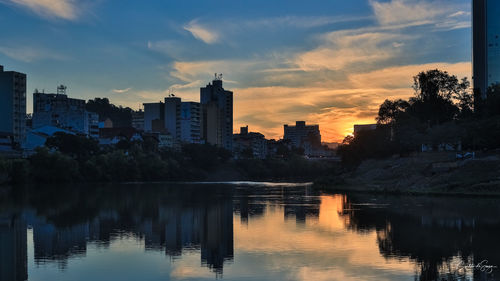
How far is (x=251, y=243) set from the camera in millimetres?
32969

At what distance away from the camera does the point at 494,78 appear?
133750 mm

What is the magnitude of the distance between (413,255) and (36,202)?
47.9 metres

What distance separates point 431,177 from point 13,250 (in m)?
59.0

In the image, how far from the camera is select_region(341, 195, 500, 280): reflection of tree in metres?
26.5

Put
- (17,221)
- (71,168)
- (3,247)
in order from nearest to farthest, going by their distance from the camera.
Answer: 1. (3,247)
2. (17,221)
3. (71,168)

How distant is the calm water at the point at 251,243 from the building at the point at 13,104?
92.6m

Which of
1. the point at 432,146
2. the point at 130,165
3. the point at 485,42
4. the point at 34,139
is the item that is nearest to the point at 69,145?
the point at 34,139

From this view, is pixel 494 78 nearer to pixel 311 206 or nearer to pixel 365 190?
pixel 365 190

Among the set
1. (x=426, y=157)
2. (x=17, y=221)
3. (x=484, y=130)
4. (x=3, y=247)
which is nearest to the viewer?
(x=3, y=247)

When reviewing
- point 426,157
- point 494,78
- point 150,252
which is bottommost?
point 150,252

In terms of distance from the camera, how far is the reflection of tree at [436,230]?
2647 centimetres

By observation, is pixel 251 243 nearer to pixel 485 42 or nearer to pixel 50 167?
pixel 50 167

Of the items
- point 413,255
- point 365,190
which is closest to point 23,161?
point 365,190

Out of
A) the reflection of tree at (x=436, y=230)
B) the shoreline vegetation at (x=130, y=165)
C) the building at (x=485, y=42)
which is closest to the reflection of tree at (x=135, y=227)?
the reflection of tree at (x=436, y=230)
